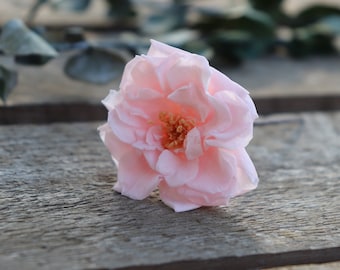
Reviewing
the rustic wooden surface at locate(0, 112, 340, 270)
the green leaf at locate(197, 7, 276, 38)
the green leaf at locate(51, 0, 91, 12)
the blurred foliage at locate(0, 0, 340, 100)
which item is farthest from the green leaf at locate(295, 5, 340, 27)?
the rustic wooden surface at locate(0, 112, 340, 270)

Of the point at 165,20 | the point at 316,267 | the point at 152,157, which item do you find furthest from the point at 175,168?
the point at 165,20

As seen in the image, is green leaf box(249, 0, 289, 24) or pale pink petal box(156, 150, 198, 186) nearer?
pale pink petal box(156, 150, 198, 186)

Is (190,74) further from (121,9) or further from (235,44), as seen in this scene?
(121,9)

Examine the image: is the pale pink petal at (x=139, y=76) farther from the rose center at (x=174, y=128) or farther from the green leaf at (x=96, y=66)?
the green leaf at (x=96, y=66)

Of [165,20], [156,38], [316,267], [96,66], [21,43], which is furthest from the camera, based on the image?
[165,20]

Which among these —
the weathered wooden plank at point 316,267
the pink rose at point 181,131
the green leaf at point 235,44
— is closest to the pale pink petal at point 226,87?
the pink rose at point 181,131

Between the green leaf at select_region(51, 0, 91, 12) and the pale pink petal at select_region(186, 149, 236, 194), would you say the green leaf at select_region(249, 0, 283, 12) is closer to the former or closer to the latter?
the green leaf at select_region(51, 0, 91, 12)
